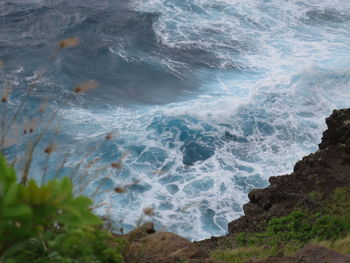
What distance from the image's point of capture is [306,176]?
28.9 feet

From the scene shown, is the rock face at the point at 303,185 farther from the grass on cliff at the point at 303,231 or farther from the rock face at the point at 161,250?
the rock face at the point at 161,250

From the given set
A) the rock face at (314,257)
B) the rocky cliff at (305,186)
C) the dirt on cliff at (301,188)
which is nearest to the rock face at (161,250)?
the rock face at (314,257)

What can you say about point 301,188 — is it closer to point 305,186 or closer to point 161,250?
point 305,186

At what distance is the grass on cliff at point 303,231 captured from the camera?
19.9 feet

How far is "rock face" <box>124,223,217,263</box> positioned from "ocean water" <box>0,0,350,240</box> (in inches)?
171

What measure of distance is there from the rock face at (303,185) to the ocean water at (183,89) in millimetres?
1844

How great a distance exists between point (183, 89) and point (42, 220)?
14614 mm

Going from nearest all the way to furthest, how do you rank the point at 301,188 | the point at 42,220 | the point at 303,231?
the point at 42,220 < the point at 303,231 < the point at 301,188

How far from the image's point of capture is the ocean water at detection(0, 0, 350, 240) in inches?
475

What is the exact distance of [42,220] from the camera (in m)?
2.20

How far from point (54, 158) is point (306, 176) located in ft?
21.4

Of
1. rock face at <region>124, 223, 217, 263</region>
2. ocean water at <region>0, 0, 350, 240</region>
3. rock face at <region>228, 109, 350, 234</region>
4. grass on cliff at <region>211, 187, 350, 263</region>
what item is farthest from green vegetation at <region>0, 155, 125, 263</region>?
ocean water at <region>0, 0, 350, 240</region>

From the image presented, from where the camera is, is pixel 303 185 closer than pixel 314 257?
No

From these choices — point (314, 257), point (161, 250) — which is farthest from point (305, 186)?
point (161, 250)
